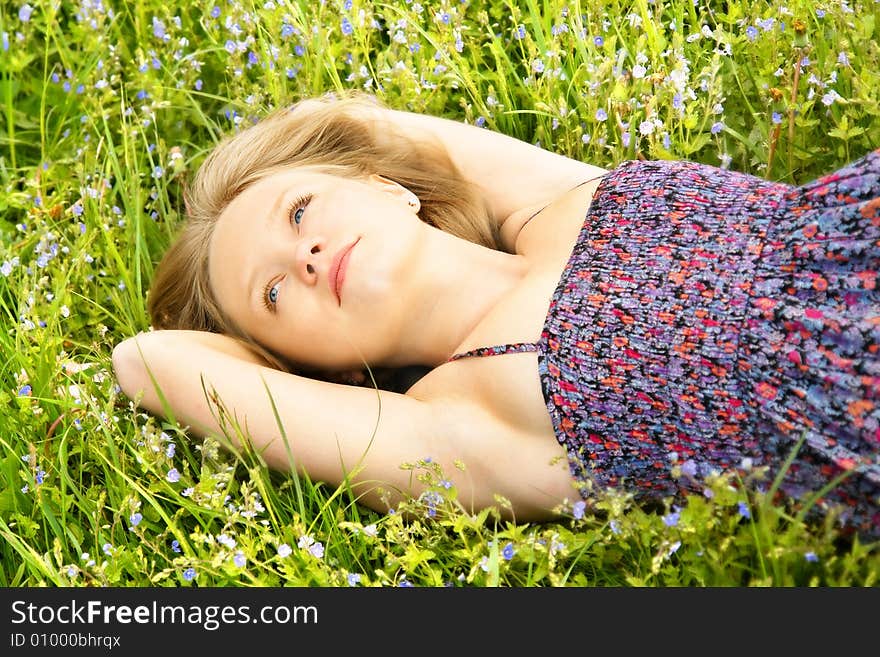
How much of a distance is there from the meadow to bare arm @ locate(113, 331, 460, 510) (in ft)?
0.25

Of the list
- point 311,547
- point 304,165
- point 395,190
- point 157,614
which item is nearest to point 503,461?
point 311,547

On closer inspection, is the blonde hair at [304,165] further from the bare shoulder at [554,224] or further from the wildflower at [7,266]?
the wildflower at [7,266]

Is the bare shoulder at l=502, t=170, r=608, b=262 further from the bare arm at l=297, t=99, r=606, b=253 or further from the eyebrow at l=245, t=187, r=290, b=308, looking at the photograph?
the eyebrow at l=245, t=187, r=290, b=308

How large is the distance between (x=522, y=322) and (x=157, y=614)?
42.7 inches

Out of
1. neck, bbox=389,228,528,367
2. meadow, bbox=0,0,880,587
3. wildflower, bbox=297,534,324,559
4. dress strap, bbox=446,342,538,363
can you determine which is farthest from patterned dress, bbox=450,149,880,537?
wildflower, bbox=297,534,324,559

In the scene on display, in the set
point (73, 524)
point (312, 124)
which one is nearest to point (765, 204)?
point (312, 124)

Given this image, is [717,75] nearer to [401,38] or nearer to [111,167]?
[401,38]

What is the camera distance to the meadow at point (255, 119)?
2.41 m

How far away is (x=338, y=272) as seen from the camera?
283 centimetres

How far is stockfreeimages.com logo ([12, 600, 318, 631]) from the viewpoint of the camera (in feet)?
7.45

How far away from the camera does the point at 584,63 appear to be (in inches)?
134

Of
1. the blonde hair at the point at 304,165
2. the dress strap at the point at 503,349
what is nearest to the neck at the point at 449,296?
the dress strap at the point at 503,349

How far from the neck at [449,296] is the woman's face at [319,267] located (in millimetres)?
44

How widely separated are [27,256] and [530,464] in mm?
2035
